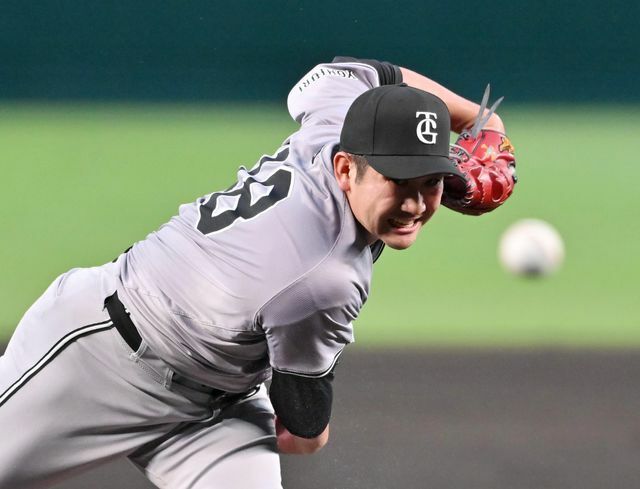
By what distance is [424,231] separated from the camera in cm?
591

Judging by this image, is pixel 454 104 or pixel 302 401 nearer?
pixel 302 401

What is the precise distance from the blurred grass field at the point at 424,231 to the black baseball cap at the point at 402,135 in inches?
101

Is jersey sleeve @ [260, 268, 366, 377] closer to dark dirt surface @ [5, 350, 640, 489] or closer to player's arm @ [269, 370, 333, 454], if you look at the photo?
player's arm @ [269, 370, 333, 454]

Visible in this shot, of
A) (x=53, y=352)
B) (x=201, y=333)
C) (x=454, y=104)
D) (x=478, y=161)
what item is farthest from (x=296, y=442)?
(x=454, y=104)

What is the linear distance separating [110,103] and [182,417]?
494 centimetres

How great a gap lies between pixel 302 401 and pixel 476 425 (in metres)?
1.74

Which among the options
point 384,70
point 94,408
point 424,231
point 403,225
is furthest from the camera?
point 424,231

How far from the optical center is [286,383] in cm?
260

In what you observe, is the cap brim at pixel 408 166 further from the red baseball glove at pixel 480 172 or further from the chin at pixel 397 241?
the red baseball glove at pixel 480 172

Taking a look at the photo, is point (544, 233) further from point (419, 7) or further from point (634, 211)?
point (419, 7)

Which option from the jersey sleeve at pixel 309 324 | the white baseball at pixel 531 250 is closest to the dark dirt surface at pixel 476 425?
the white baseball at pixel 531 250

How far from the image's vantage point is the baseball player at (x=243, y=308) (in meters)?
2.38

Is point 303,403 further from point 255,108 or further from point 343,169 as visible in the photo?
point 255,108

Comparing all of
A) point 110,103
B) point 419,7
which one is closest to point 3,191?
point 110,103
